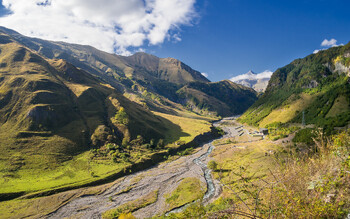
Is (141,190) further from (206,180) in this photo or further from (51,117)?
(51,117)

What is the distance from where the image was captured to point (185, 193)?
73.3 m

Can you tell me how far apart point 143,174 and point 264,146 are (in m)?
75.4

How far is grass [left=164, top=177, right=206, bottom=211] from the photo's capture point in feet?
219

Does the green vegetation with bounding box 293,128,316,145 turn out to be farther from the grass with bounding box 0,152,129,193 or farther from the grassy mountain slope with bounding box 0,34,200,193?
the grass with bounding box 0,152,129,193

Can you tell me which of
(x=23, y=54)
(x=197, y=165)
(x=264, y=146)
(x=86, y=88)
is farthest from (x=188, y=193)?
(x=23, y=54)

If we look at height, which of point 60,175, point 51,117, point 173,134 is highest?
point 51,117

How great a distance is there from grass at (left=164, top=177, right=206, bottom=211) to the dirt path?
7.84 feet

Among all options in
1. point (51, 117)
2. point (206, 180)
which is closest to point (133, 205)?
point (206, 180)

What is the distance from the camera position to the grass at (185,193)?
219 feet

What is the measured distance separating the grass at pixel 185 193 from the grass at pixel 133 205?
18.9 ft

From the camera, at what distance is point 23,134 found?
109m

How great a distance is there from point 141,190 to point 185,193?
20.0 meters

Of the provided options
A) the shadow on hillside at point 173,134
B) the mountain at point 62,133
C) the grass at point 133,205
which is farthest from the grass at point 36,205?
the shadow on hillside at point 173,134

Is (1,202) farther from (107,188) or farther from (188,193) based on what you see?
(188,193)
